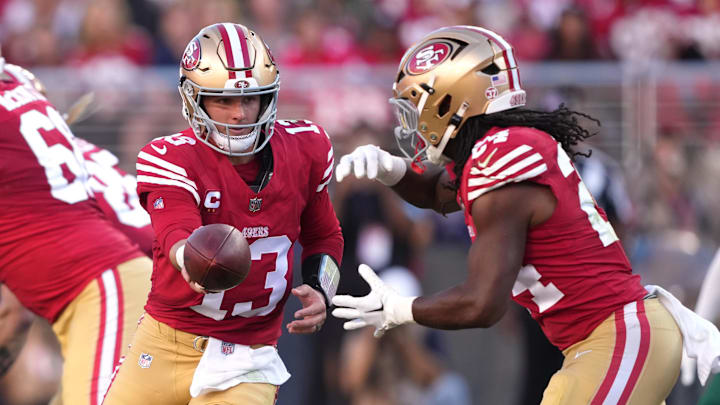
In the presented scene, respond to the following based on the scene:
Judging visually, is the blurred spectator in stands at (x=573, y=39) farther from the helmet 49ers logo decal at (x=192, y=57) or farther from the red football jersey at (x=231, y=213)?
the helmet 49ers logo decal at (x=192, y=57)

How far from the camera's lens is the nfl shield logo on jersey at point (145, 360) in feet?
12.3

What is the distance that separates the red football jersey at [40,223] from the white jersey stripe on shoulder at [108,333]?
7cm

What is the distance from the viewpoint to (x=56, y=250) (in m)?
4.46

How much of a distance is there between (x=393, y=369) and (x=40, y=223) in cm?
354

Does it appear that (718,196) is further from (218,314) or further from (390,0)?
(218,314)

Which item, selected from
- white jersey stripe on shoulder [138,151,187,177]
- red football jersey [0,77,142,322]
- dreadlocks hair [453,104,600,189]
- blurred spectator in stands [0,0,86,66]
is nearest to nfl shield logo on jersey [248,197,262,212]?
white jersey stripe on shoulder [138,151,187,177]

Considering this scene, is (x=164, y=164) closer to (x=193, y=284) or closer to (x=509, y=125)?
(x=193, y=284)

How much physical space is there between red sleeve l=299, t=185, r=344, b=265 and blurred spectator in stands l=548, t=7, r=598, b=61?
5.20 m

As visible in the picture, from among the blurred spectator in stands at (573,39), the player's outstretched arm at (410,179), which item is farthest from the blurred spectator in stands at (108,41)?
the player's outstretched arm at (410,179)

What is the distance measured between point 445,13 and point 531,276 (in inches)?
258

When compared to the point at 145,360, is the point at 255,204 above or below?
above

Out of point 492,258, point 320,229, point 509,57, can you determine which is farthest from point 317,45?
point 492,258

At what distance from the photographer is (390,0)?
32.8 ft

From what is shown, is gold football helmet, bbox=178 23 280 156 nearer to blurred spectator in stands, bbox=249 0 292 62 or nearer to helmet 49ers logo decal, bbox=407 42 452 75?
helmet 49ers logo decal, bbox=407 42 452 75
